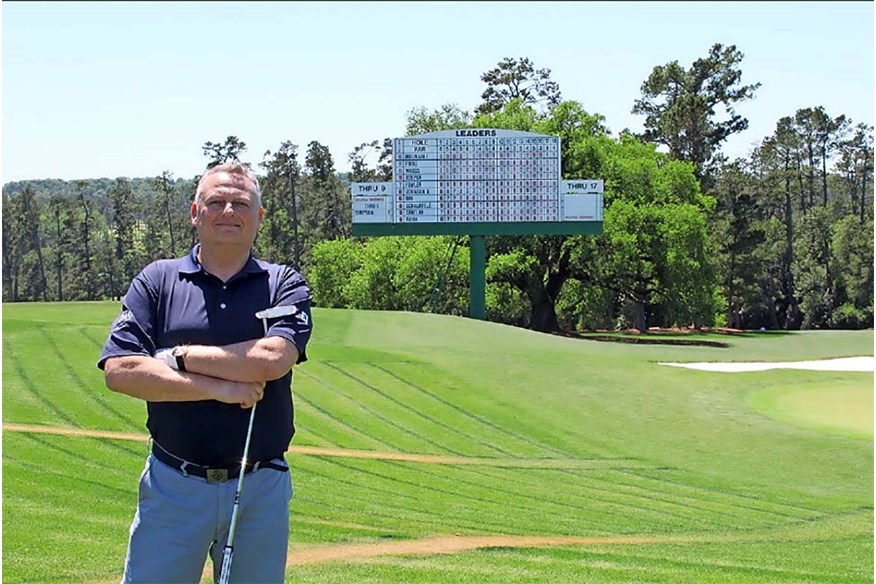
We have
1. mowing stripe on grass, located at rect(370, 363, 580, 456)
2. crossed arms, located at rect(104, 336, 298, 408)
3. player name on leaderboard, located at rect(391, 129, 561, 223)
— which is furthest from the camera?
player name on leaderboard, located at rect(391, 129, 561, 223)

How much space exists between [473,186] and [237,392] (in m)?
27.1

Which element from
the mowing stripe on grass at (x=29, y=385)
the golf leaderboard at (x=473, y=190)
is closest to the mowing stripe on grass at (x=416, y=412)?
the mowing stripe on grass at (x=29, y=385)

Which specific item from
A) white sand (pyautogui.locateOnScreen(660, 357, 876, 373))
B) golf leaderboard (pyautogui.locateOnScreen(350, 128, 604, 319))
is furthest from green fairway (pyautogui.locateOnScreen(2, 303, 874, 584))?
golf leaderboard (pyautogui.locateOnScreen(350, 128, 604, 319))

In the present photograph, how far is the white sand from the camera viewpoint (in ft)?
86.0

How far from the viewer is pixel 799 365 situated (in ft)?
94.0

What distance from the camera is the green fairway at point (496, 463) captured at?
9203 millimetres

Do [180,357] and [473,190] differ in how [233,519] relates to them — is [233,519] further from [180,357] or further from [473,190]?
[473,190]

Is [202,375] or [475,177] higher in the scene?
[475,177]

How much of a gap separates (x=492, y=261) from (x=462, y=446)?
2595 cm

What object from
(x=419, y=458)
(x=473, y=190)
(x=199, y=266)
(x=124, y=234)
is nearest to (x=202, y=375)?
(x=199, y=266)

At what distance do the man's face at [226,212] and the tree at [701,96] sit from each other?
61.1 meters

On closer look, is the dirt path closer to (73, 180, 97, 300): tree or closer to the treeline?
the treeline

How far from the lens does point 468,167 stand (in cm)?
3083

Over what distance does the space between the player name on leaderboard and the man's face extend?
26.6 metres
